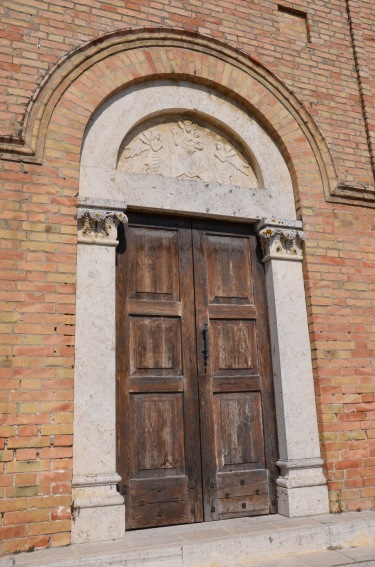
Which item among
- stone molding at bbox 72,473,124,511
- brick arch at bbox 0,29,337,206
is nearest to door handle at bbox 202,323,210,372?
stone molding at bbox 72,473,124,511

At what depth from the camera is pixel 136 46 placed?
15.3 feet

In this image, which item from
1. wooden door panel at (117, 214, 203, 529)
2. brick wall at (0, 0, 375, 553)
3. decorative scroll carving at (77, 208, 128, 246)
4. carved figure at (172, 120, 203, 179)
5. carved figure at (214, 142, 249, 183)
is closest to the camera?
brick wall at (0, 0, 375, 553)

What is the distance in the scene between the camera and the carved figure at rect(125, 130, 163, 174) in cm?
464

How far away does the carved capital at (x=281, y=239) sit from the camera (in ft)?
15.4

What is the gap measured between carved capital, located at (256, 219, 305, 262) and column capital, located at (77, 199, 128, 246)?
54.7 inches

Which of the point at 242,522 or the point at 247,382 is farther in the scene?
the point at 247,382

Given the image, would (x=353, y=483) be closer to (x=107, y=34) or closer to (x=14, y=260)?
(x=14, y=260)

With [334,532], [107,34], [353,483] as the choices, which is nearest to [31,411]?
[334,532]

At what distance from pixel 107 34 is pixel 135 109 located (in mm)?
712

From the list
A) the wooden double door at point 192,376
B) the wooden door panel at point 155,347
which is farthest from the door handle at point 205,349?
the wooden door panel at point 155,347

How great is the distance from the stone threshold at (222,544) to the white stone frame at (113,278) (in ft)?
0.69

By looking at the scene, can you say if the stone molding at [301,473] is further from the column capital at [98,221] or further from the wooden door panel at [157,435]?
the column capital at [98,221]

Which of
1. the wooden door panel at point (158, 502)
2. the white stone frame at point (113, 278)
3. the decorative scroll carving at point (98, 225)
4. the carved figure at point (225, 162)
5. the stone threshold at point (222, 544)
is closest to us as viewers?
the stone threshold at point (222, 544)

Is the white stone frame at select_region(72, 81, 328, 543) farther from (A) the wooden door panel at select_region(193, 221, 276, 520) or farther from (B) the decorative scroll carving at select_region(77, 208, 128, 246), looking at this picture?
(A) the wooden door panel at select_region(193, 221, 276, 520)
